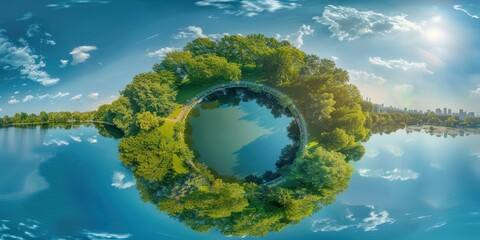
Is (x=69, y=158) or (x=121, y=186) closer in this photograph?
(x=121, y=186)

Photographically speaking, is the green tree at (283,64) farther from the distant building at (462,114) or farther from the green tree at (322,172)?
the distant building at (462,114)

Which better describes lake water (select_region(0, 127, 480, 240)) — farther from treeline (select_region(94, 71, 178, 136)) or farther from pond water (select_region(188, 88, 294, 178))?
pond water (select_region(188, 88, 294, 178))

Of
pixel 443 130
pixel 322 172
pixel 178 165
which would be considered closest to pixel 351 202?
pixel 322 172

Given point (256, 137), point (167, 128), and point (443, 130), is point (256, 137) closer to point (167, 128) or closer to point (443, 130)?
point (167, 128)

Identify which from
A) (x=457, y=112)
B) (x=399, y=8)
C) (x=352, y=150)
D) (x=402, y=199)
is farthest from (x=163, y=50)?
(x=457, y=112)

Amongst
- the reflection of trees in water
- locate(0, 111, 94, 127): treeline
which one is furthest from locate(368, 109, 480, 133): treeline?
locate(0, 111, 94, 127): treeline

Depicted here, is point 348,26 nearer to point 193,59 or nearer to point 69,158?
point 193,59

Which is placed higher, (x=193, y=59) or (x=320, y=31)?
(x=320, y=31)

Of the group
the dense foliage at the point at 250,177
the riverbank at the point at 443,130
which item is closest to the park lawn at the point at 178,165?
the dense foliage at the point at 250,177
